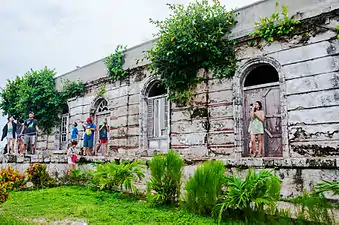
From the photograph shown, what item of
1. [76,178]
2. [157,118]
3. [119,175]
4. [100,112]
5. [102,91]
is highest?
[102,91]

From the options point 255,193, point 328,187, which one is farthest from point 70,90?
point 328,187

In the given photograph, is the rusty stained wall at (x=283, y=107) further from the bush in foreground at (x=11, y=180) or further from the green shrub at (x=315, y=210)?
the bush in foreground at (x=11, y=180)

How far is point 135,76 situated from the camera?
456 inches

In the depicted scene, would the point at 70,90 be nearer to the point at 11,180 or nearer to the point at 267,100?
the point at 11,180

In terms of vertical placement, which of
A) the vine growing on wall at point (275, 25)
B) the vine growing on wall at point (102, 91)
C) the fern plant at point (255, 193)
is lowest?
the fern plant at point (255, 193)

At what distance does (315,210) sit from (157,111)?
312 inches

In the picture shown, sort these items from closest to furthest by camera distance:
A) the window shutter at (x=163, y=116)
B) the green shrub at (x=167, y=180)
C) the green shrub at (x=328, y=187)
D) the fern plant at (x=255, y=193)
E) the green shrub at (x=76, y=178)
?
the green shrub at (x=328, y=187)
the fern plant at (x=255, y=193)
the green shrub at (x=167, y=180)
the green shrub at (x=76, y=178)
the window shutter at (x=163, y=116)

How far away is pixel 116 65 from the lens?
1220cm

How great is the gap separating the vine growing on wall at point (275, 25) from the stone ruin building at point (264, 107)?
226 millimetres

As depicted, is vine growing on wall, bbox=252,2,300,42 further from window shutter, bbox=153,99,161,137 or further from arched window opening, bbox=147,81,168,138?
window shutter, bbox=153,99,161,137

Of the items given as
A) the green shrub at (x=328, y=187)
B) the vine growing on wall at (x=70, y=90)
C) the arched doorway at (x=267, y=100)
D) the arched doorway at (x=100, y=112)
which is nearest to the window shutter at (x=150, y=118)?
the arched doorway at (x=100, y=112)

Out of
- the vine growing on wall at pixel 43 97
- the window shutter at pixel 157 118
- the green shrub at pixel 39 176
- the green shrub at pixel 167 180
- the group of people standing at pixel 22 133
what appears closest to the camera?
the green shrub at pixel 167 180

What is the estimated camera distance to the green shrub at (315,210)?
3.31 metres

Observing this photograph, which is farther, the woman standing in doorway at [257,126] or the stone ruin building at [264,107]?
the woman standing in doorway at [257,126]
